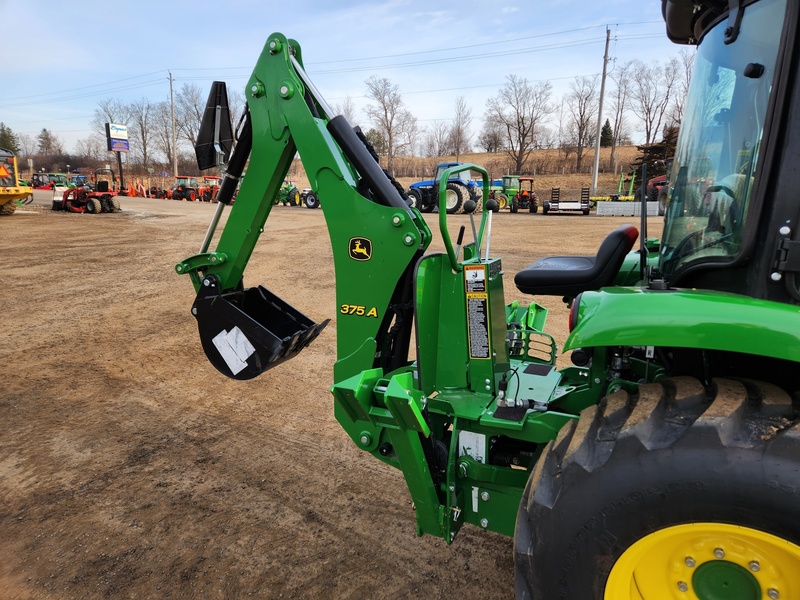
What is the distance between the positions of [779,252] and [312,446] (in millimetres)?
3105

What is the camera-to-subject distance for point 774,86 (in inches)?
69.1

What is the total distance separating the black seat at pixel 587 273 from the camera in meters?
2.79

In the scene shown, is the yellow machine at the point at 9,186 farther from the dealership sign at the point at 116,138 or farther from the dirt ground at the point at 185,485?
the dealership sign at the point at 116,138

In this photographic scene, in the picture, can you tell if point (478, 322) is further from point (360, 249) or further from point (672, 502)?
point (672, 502)

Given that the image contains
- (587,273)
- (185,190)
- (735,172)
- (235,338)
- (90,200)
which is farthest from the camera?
(185,190)

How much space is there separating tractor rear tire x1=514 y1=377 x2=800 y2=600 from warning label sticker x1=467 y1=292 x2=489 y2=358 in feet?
2.61

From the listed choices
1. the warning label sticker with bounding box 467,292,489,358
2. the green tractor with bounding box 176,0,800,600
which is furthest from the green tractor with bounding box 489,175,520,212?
the warning label sticker with bounding box 467,292,489,358

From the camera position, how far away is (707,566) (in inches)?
64.9

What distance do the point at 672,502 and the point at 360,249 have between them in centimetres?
172

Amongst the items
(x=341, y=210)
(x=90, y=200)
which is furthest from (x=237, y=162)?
(x=90, y=200)

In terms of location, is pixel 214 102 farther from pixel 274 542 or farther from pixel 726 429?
pixel 726 429

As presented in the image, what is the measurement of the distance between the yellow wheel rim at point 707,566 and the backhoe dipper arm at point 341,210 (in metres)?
1.45

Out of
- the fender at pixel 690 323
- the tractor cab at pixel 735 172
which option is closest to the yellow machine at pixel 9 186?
the tractor cab at pixel 735 172

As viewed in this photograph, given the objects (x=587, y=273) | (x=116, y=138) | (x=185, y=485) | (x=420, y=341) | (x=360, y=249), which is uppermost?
(x=116, y=138)
